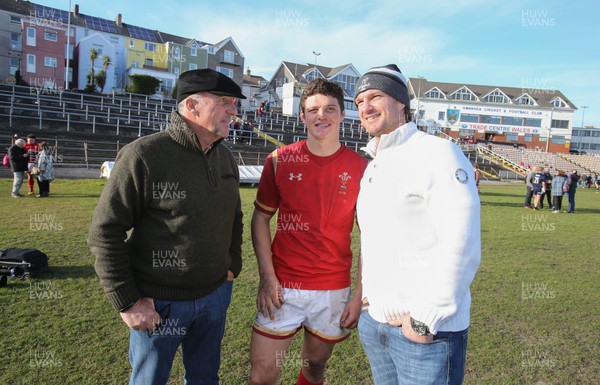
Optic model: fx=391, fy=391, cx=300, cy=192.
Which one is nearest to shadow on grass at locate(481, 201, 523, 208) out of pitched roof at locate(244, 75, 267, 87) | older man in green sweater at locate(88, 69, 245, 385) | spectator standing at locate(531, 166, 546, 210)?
spectator standing at locate(531, 166, 546, 210)

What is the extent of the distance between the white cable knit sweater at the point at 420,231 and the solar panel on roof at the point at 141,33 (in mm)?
60102

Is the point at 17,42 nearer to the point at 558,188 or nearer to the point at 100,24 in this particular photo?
the point at 100,24

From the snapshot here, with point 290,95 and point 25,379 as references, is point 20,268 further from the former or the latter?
point 290,95

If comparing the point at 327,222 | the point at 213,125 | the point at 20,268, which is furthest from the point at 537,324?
the point at 20,268

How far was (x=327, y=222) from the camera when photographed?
9.11 ft

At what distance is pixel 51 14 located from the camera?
5109 centimetres

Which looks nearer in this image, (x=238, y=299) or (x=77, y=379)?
(x=77, y=379)

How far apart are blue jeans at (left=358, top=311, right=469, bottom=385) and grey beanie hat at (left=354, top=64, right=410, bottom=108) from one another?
4.20 feet

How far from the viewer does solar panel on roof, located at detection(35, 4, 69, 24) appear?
49831mm

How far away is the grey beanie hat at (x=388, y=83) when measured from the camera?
222 cm

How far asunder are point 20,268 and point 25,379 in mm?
2639

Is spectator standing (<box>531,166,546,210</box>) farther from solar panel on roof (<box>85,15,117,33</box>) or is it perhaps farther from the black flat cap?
solar panel on roof (<box>85,15,117,33</box>)

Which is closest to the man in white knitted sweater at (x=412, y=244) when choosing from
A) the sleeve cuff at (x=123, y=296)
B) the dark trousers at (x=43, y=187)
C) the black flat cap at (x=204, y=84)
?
the black flat cap at (x=204, y=84)

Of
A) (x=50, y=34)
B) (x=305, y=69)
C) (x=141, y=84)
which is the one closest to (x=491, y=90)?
(x=305, y=69)
